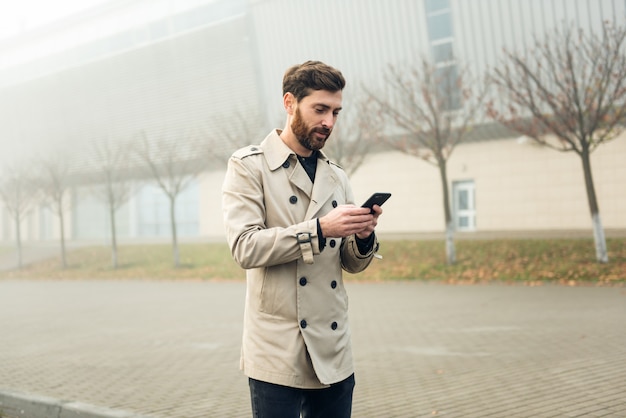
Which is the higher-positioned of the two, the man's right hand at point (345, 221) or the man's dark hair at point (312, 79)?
the man's dark hair at point (312, 79)

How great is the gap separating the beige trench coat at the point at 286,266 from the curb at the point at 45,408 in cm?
326

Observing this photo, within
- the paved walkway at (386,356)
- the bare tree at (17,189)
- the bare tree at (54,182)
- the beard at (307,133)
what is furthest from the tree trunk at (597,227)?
the bare tree at (17,189)

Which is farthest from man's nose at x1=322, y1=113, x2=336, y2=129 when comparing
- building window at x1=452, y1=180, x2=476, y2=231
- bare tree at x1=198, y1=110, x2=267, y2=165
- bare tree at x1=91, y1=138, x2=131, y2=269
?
bare tree at x1=91, y1=138, x2=131, y2=269

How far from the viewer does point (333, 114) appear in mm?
2641

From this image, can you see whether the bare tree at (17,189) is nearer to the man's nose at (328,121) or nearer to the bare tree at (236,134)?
the bare tree at (236,134)

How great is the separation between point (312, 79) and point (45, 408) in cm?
472

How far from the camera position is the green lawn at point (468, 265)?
56.8ft

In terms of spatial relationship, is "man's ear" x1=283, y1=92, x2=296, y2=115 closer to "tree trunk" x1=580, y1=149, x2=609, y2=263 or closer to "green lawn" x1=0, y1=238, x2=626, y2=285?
"green lawn" x1=0, y1=238, x2=626, y2=285

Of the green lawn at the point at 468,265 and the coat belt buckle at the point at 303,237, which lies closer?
the coat belt buckle at the point at 303,237

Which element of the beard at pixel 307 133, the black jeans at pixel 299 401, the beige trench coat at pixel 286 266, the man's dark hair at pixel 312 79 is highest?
the man's dark hair at pixel 312 79

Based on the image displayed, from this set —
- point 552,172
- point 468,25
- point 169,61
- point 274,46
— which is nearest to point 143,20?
point 169,61

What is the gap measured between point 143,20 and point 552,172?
80.7ft

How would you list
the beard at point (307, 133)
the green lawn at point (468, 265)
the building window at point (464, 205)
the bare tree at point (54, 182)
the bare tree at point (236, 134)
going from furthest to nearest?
1. the bare tree at point (54, 182)
2. the building window at point (464, 205)
3. the bare tree at point (236, 134)
4. the green lawn at point (468, 265)
5. the beard at point (307, 133)

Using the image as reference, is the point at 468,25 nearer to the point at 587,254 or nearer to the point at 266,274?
the point at 587,254
